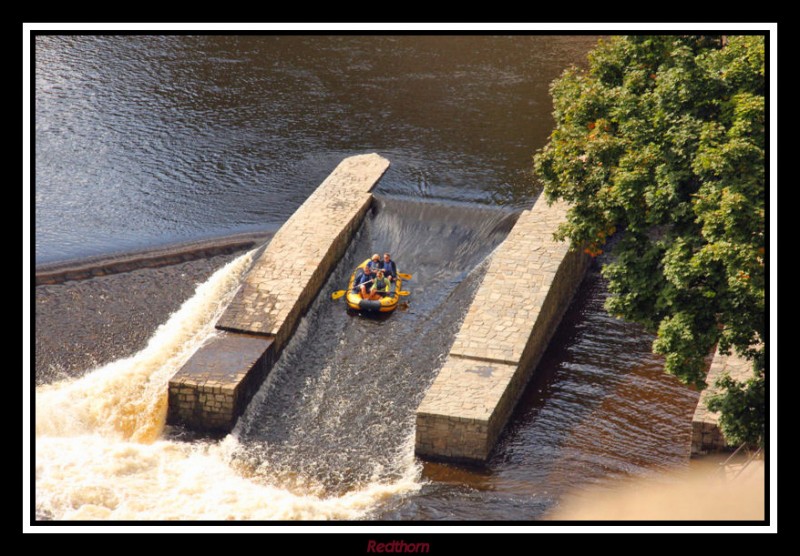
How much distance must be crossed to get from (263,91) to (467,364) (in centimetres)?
1814

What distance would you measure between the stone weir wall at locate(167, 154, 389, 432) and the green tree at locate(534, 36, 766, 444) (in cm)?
687

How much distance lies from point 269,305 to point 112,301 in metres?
4.14

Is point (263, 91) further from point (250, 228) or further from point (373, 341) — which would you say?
point (373, 341)

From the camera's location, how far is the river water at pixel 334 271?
18922 mm

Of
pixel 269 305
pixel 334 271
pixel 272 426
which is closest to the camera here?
pixel 272 426

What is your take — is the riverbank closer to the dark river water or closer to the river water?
the river water

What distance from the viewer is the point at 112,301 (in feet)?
80.7

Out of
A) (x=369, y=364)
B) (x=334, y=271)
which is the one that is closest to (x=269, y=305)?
(x=369, y=364)

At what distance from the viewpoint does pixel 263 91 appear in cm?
3603

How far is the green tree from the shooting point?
1599 centimetres

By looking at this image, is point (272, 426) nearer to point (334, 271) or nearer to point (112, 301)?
point (334, 271)
